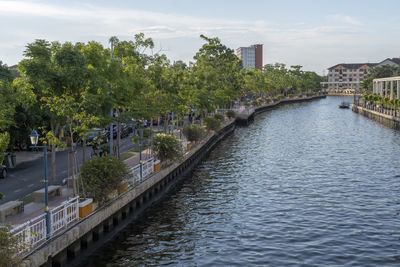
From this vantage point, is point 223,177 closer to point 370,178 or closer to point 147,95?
point 147,95

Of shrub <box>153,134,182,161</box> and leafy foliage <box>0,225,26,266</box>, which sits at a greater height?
shrub <box>153,134,182,161</box>

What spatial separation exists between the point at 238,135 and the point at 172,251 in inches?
1937

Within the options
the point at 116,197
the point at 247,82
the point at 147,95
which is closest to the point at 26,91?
the point at 116,197

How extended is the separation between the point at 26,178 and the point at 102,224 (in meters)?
11.4

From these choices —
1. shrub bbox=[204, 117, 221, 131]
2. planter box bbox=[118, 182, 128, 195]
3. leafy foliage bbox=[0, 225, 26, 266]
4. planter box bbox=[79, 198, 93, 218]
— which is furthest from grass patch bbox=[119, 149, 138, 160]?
leafy foliage bbox=[0, 225, 26, 266]

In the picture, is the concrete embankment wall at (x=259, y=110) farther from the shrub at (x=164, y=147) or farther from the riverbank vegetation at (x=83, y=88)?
the shrub at (x=164, y=147)

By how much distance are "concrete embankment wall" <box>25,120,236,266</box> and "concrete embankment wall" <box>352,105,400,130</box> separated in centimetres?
5485

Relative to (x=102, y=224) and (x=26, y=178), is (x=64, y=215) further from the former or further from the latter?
(x=26, y=178)

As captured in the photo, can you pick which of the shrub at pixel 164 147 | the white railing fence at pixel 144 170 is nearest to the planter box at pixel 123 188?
the white railing fence at pixel 144 170

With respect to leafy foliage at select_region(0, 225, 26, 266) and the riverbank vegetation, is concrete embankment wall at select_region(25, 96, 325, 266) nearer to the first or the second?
leafy foliage at select_region(0, 225, 26, 266)

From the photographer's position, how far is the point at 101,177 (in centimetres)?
2325

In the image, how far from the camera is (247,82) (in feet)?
442

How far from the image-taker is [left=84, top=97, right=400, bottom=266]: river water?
2081 cm

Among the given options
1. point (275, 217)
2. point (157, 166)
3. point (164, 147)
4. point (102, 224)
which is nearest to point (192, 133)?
point (164, 147)
